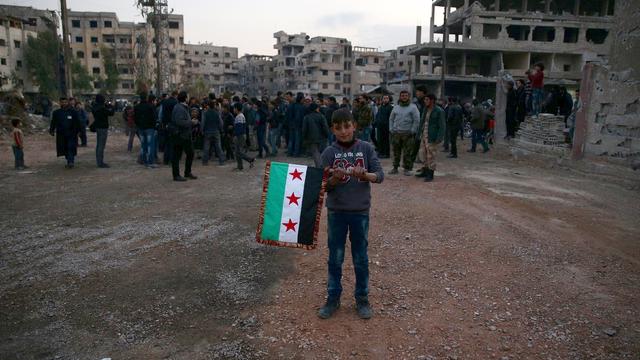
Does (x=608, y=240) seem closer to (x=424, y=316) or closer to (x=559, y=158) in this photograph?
(x=424, y=316)

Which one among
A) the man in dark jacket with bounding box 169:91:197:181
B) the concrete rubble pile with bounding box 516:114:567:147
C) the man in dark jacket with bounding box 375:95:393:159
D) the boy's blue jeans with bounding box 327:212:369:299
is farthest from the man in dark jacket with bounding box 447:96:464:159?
the boy's blue jeans with bounding box 327:212:369:299

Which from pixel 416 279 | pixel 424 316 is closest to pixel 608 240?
pixel 416 279

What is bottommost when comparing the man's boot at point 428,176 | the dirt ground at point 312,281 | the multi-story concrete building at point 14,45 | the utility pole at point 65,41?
the dirt ground at point 312,281

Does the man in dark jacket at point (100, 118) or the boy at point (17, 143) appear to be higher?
the man in dark jacket at point (100, 118)

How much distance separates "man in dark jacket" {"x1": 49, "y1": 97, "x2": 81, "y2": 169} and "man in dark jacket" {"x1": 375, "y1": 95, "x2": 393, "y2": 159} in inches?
339

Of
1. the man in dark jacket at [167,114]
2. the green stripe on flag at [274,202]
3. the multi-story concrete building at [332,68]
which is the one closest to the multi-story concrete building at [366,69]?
the multi-story concrete building at [332,68]

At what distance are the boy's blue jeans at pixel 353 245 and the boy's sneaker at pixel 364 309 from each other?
0.05 m

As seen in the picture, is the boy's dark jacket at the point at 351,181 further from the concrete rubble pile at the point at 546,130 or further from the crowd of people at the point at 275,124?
the concrete rubble pile at the point at 546,130

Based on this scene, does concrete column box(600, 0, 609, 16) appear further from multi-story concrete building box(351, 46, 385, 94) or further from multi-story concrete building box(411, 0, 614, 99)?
multi-story concrete building box(351, 46, 385, 94)

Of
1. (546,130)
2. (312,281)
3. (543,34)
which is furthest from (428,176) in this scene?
(543,34)

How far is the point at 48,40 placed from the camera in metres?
52.9

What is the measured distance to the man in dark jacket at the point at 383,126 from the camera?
44.0 ft

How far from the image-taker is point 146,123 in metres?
11.3

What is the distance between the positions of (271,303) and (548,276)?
2.96 m
